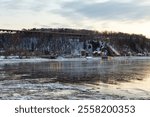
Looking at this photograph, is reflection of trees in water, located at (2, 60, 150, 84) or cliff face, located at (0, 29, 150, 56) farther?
cliff face, located at (0, 29, 150, 56)

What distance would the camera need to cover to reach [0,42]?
12550 centimetres

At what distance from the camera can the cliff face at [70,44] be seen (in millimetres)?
125000

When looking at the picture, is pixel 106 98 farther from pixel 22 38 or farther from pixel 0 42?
pixel 22 38

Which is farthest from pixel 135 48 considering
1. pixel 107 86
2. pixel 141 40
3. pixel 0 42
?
pixel 107 86

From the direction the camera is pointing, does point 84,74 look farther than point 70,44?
No

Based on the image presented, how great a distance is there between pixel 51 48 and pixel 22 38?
10473mm

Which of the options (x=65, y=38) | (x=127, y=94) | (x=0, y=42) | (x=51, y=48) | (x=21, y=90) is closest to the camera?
(x=127, y=94)

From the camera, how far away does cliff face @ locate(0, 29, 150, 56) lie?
125 meters

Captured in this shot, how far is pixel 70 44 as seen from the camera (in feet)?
475

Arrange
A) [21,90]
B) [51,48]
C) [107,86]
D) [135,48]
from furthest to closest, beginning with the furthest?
[135,48] → [51,48] → [107,86] → [21,90]

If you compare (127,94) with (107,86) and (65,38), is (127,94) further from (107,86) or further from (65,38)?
(65,38)

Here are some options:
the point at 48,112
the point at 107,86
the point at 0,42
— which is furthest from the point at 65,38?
the point at 48,112

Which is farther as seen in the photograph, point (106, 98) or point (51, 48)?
point (51, 48)

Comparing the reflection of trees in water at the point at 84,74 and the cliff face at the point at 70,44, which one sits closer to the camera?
the reflection of trees in water at the point at 84,74
